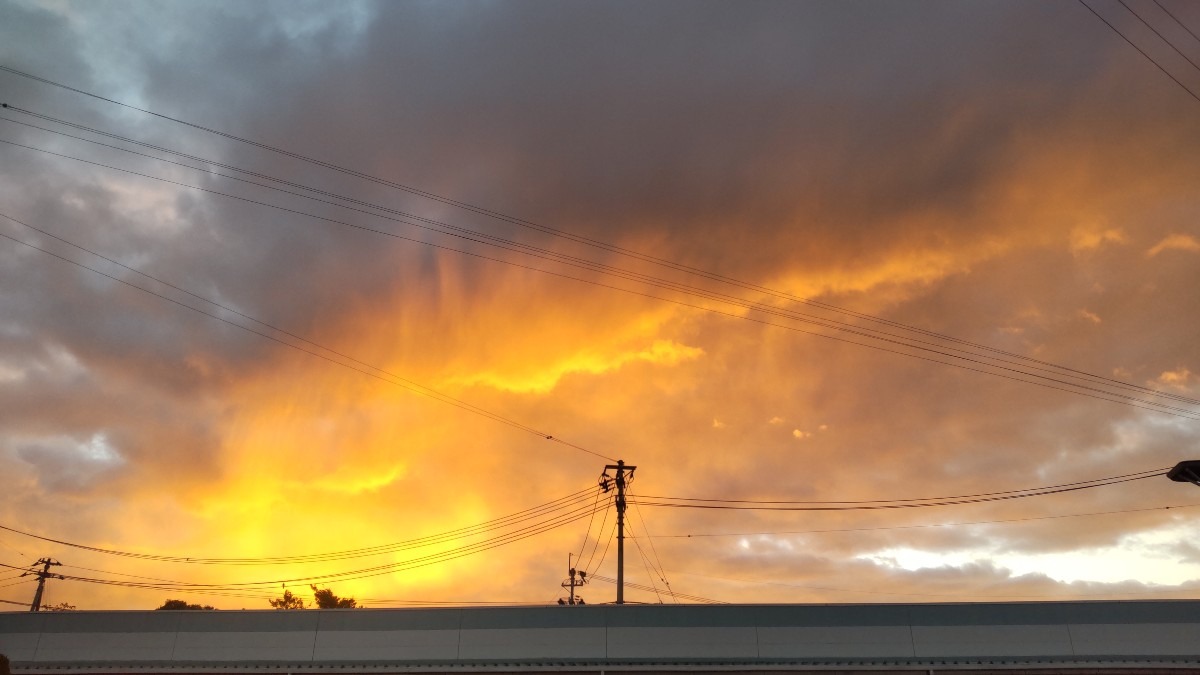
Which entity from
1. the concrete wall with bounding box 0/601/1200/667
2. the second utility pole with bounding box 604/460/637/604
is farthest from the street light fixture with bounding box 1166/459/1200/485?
the second utility pole with bounding box 604/460/637/604

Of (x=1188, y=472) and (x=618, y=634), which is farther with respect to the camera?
(x=618, y=634)

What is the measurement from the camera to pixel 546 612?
952 inches

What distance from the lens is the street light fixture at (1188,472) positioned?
57.2 feet

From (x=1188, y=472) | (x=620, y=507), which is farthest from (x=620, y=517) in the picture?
(x=1188, y=472)

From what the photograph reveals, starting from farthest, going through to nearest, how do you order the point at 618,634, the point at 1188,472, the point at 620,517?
the point at 620,517
the point at 618,634
the point at 1188,472

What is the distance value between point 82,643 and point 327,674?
855 cm

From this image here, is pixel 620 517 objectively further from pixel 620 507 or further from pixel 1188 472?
pixel 1188 472

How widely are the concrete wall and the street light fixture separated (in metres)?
6.84

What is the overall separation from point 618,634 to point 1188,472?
15.5 meters

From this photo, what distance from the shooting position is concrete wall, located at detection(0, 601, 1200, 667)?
22562 mm

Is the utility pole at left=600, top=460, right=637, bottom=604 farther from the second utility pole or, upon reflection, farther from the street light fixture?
the street light fixture

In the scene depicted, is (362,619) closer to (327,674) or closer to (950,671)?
(327,674)

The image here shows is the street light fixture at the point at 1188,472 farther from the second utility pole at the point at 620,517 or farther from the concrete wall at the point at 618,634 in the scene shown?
the second utility pole at the point at 620,517

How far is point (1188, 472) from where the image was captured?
1770 centimetres
